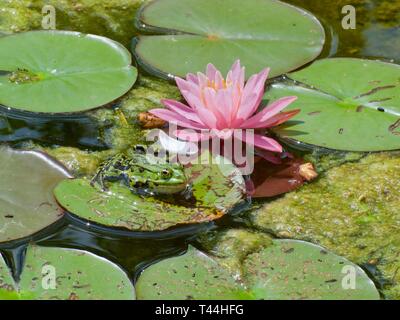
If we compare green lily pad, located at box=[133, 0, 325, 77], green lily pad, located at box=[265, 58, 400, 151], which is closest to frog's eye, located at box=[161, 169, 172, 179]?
green lily pad, located at box=[265, 58, 400, 151]

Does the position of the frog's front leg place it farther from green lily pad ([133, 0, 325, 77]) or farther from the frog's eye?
green lily pad ([133, 0, 325, 77])

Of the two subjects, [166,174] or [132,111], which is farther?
[132,111]

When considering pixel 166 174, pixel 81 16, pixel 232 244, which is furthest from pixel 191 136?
pixel 81 16

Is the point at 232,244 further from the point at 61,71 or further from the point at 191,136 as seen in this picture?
the point at 61,71

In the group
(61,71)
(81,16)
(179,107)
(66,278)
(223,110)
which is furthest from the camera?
(81,16)

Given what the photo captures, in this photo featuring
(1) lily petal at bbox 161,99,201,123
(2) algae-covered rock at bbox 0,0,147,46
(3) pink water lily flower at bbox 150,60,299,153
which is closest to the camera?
(3) pink water lily flower at bbox 150,60,299,153
